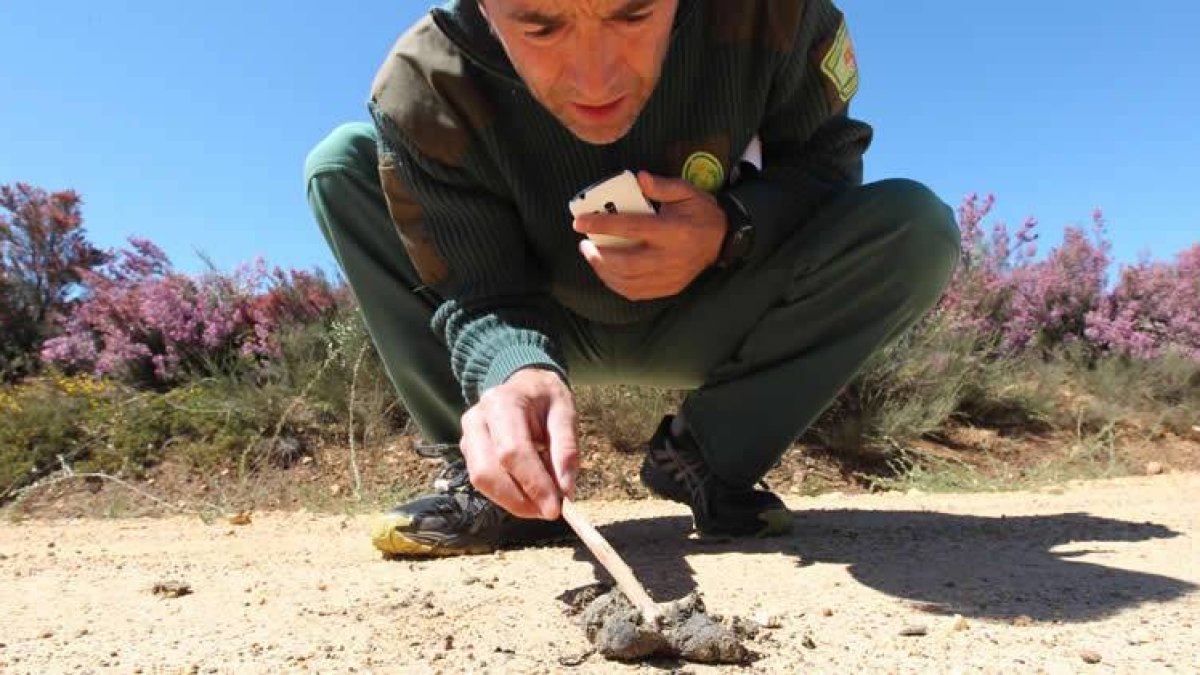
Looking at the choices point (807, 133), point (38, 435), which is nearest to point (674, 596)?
point (807, 133)

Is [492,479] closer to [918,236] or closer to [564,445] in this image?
[564,445]

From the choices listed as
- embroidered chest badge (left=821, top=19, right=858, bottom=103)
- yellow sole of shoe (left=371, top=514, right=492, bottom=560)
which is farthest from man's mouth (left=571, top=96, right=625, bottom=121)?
yellow sole of shoe (left=371, top=514, right=492, bottom=560)

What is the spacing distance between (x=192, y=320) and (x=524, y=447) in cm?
421

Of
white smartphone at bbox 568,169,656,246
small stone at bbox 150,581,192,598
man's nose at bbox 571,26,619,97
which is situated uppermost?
man's nose at bbox 571,26,619,97

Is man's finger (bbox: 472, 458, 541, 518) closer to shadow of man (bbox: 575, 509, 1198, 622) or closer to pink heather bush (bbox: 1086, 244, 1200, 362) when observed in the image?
shadow of man (bbox: 575, 509, 1198, 622)

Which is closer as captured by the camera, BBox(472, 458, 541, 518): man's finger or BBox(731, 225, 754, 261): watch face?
BBox(472, 458, 541, 518): man's finger

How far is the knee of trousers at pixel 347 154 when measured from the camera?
6.23 ft

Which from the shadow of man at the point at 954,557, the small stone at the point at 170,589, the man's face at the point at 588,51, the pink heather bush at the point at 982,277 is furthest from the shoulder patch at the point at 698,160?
the pink heather bush at the point at 982,277

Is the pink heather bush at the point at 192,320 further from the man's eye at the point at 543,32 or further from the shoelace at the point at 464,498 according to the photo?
the man's eye at the point at 543,32

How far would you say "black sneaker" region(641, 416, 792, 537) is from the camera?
5.88ft

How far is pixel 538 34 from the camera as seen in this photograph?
1.27m

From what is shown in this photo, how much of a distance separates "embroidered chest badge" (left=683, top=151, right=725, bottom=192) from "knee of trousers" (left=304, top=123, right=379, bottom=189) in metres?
0.68

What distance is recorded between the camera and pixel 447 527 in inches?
69.3

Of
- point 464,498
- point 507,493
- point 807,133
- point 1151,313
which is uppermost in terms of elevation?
point 807,133
